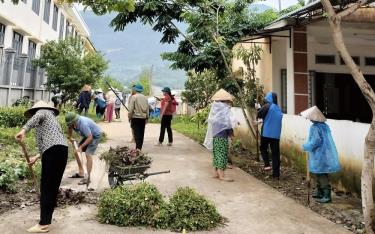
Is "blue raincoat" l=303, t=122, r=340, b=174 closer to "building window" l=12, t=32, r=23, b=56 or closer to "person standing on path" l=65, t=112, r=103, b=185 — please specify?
"person standing on path" l=65, t=112, r=103, b=185

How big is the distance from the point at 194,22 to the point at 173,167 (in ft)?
13.2

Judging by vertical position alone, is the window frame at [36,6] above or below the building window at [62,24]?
below

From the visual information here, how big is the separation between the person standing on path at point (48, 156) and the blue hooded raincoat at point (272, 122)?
4.59 metres

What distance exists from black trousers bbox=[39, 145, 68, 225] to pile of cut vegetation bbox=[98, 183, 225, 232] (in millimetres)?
682

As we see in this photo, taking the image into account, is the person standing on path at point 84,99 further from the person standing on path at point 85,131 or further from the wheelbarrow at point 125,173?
the wheelbarrow at point 125,173

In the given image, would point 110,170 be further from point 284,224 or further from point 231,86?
point 231,86

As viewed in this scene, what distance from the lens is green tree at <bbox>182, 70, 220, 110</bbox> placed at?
2072 cm

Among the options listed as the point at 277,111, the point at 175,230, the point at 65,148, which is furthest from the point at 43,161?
the point at 277,111

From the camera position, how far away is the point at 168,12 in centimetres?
1095

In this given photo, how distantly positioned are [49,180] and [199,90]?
16628 mm

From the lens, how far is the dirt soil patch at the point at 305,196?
586 centimetres

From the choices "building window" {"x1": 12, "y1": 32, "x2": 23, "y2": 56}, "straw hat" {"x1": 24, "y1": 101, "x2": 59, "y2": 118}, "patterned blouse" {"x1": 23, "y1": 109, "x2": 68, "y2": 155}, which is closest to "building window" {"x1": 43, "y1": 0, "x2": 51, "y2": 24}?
"building window" {"x1": 12, "y1": 32, "x2": 23, "y2": 56}

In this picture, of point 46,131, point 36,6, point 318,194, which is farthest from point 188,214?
point 36,6

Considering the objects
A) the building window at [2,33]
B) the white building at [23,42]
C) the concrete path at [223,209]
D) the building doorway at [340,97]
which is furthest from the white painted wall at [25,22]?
the building doorway at [340,97]
